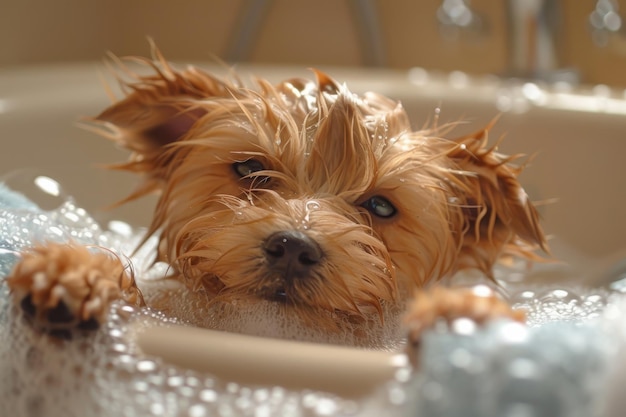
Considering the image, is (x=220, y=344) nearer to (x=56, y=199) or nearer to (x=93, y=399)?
(x=93, y=399)

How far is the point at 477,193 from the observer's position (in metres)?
1.43

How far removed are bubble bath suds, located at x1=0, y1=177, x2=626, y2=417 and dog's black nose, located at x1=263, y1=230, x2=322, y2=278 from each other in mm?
212

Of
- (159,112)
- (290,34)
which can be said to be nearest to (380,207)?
(159,112)

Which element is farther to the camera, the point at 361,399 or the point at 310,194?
the point at 310,194

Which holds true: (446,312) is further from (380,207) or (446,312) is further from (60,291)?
(380,207)

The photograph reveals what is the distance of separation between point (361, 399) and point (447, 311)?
0.12 m

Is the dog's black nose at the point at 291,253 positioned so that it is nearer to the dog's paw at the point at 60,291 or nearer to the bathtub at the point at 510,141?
the dog's paw at the point at 60,291

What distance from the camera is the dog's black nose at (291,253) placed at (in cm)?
116

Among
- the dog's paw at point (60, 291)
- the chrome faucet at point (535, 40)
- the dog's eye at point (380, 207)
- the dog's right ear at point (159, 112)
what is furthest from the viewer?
the chrome faucet at point (535, 40)

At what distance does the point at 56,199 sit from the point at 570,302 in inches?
40.3

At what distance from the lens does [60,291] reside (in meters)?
0.88

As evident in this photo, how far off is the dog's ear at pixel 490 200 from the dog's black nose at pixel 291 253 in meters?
0.34

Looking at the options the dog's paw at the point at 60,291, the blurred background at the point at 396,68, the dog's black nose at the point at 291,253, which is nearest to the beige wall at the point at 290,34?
the blurred background at the point at 396,68

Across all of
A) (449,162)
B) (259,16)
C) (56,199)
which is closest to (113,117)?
(56,199)
